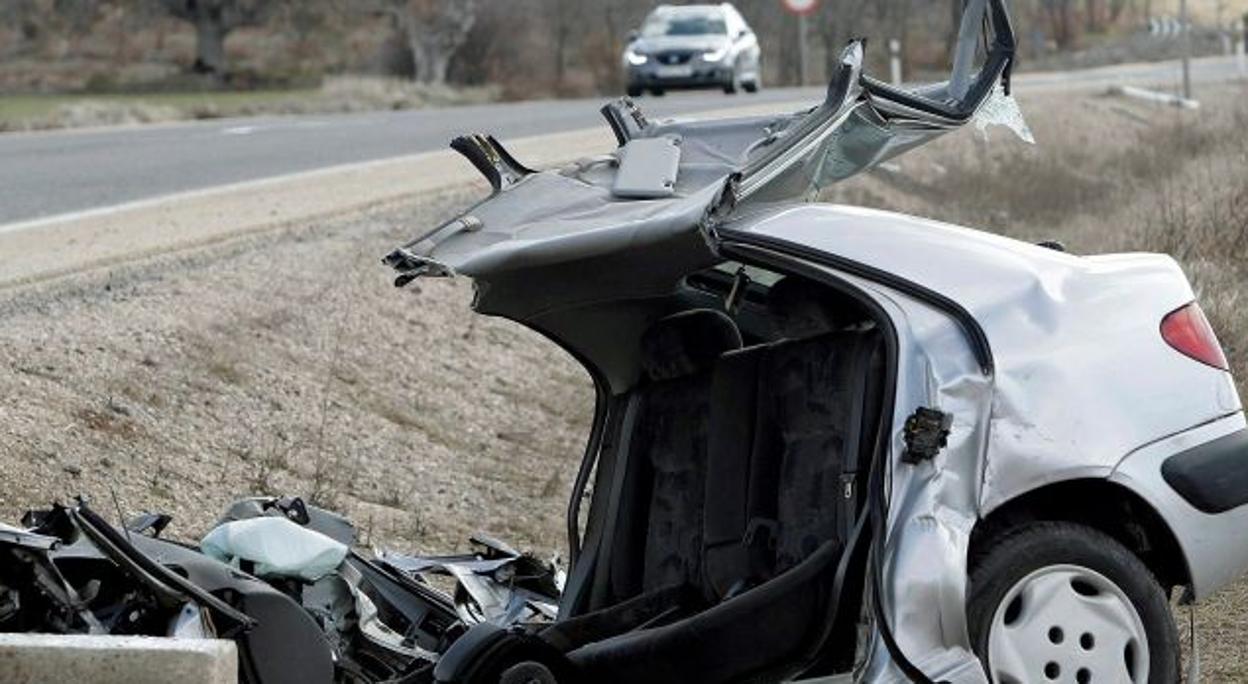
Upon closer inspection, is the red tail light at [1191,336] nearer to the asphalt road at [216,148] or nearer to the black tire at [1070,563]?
the black tire at [1070,563]

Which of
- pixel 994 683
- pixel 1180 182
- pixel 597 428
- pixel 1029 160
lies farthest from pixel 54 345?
pixel 1029 160

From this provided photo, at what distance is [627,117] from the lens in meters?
6.03

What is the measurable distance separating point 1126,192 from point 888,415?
59.6 feet

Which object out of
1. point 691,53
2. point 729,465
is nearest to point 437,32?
point 691,53

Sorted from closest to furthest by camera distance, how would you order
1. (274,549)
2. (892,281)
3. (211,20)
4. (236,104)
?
(892,281)
(274,549)
(236,104)
(211,20)

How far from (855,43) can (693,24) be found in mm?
35226

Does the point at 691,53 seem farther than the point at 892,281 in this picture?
Yes

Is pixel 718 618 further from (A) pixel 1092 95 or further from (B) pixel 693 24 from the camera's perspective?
(B) pixel 693 24

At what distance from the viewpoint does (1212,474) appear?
17.8ft

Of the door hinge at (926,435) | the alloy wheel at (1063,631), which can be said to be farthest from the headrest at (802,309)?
the alloy wheel at (1063,631)

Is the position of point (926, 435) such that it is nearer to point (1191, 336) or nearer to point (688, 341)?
point (1191, 336)

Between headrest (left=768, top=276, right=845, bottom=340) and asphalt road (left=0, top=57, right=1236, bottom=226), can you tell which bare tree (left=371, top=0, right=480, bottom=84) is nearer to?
asphalt road (left=0, top=57, right=1236, bottom=226)

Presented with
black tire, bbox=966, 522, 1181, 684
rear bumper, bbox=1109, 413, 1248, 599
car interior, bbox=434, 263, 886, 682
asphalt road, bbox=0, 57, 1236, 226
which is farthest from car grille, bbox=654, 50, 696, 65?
black tire, bbox=966, 522, 1181, 684

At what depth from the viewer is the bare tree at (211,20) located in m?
68.6
